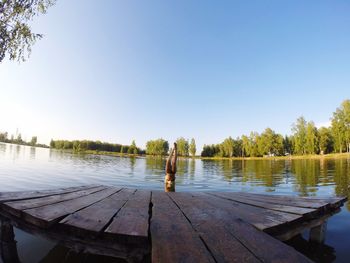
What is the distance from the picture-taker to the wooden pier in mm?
1730

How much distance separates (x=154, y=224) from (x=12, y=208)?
2126 mm

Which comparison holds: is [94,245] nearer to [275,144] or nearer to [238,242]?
[238,242]

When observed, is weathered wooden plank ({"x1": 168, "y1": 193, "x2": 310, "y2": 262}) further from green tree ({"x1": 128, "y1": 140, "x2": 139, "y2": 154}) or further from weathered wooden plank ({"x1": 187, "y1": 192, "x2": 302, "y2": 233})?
green tree ({"x1": 128, "y1": 140, "x2": 139, "y2": 154})

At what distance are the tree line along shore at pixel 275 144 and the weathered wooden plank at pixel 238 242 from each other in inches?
2865

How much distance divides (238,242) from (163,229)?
780mm

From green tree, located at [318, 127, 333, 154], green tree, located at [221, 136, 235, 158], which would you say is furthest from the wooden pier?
green tree, located at [221, 136, 235, 158]

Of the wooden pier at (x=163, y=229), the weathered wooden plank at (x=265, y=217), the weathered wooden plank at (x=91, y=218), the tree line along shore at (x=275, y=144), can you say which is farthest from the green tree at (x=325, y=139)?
the weathered wooden plank at (x=91, y=218)

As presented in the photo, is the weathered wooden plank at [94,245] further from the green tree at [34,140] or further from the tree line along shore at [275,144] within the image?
the green tree at [34,140]

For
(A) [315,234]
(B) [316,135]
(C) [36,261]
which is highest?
(B) [316,135]

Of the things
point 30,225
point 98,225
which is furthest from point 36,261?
point 98,225

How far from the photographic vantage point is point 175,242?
1872mm

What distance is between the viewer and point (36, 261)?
3795 mm

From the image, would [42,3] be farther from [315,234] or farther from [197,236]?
[315,234]

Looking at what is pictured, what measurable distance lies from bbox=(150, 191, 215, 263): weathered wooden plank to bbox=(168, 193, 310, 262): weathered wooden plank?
98 millimetres
